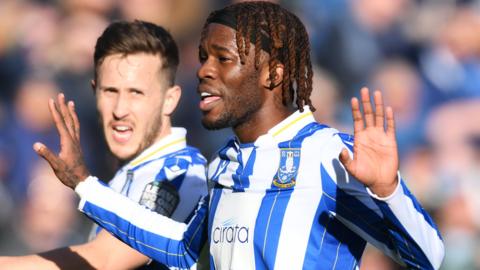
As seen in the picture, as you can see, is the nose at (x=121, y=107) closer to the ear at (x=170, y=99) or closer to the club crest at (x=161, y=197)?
the ear at (x=170, y=99)

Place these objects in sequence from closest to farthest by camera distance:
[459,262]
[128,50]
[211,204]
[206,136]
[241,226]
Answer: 1. [241,226]
2. [211,204]
3. [128,50]
4. [459,262]
5. [206,136]

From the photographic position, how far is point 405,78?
7871 millimetres

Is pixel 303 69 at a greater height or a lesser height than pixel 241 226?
greater

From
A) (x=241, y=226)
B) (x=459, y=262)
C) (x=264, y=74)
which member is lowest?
(x=459, y=262)

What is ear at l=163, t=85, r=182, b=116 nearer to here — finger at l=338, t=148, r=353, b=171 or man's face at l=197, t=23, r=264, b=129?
man's face at l=197, t=23, r=264, b=129

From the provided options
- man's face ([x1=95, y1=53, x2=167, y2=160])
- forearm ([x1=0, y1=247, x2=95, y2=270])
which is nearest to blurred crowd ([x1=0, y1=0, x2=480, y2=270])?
man's face ([x1=95, y1=53, x2=167, y2=160])

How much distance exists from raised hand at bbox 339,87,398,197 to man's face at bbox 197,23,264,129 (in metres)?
0.72

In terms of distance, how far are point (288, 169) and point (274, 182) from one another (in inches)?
3.1

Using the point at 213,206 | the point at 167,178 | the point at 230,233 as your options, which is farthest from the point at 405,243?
the point at 167,178

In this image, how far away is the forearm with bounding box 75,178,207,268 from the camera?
4.32 m

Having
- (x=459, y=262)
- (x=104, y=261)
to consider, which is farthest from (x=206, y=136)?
(x=104, y=261)

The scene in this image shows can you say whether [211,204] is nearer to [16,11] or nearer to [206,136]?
[206,136]

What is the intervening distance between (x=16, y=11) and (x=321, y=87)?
3384 mm

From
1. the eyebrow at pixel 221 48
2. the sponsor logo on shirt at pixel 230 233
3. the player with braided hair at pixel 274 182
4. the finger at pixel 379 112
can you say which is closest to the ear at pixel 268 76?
the player with braided hair at pixel 274 182
